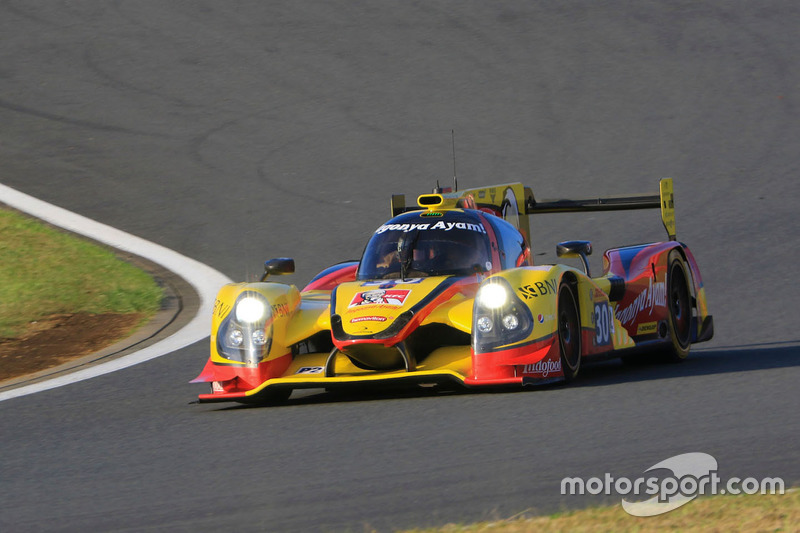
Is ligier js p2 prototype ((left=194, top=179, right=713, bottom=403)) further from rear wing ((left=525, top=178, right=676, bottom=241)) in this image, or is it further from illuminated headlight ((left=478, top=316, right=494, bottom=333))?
rear wing ((left=525, top=178, right=676, bottom=241))

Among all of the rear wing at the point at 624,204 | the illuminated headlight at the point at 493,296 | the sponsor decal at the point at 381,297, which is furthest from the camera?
the rear wing at the point at 624,204

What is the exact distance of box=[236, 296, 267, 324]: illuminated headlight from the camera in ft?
27.5

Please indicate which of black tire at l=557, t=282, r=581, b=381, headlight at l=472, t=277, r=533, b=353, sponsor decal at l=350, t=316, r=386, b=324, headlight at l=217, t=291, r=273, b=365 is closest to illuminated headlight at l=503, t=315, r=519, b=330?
headlight at l=472, t=277, r=533, b=353

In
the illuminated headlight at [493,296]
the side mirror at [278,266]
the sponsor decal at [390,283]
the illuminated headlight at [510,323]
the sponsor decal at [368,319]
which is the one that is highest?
the side mirror at [278,266]

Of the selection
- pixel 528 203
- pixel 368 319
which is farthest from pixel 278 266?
pixel 528 203

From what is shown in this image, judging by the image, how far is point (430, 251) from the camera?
903cm

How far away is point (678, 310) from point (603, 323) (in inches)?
65.2

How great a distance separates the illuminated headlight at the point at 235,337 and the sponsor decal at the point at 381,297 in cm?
84

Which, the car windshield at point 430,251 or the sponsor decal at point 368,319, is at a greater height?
the car windshield at point 430,251

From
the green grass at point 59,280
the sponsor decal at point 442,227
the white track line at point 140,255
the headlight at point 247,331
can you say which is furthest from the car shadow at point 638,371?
the green grass at point 59,280

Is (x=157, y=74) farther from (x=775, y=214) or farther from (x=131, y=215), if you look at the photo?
(x=775, y=214)

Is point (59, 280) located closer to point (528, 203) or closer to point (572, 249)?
point (528, 203)

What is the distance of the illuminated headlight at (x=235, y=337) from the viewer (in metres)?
8.35

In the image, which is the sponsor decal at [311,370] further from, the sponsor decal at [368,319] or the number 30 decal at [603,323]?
the number 30 decal at [603,323]
